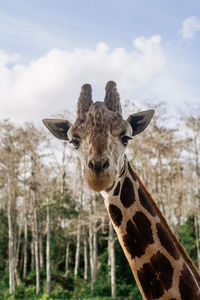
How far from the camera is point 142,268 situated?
287 cm

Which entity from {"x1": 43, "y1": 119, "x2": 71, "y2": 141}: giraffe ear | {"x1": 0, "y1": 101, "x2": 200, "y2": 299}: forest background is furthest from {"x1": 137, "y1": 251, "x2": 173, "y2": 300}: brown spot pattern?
{"x1": 0, "y1": 101, "x2": 200, "y2": 299}: forest background

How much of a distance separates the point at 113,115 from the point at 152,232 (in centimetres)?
105

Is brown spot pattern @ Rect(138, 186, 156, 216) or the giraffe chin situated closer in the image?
the giraffe chin

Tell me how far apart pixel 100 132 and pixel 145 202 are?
0.82m

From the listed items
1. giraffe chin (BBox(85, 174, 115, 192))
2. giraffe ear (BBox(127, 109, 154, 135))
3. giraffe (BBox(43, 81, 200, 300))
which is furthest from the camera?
giraffe ear (BBox(127, 109, 154, 135))

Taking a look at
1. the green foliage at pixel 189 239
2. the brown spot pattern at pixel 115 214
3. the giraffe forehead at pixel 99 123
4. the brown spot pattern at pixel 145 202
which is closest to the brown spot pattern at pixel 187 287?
the brown spot pattern at pixel 145 202

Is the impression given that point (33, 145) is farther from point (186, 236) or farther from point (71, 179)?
point (186, 236)

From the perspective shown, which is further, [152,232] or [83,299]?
[83,299]

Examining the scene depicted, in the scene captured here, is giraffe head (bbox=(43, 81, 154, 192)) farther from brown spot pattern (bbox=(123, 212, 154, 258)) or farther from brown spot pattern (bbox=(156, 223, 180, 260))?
brown spot pattern (bbox=(156, 223, 180, 260))

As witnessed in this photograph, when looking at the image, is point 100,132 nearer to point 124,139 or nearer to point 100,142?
point 100,142

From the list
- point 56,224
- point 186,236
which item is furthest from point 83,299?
point 186,236

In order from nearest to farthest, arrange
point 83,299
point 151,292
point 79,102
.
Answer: point 151,292
point 79,102
point 83,299

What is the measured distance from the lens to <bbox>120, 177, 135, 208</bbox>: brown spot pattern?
119 inches

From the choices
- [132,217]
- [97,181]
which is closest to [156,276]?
[132,217]
